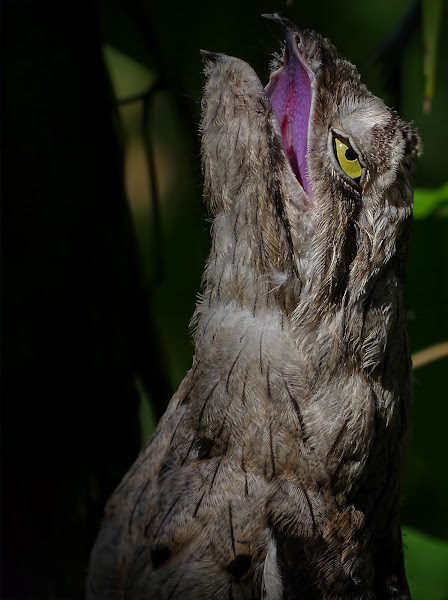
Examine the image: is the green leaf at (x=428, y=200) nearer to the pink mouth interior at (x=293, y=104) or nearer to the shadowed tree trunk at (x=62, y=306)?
the pink mouth interior at (x=293, y=104)

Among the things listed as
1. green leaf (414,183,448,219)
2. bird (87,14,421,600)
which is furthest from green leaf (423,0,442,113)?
bird (87,14,421,600)

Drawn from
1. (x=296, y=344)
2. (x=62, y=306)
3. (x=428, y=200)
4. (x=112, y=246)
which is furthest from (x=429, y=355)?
(x=62, y=306)

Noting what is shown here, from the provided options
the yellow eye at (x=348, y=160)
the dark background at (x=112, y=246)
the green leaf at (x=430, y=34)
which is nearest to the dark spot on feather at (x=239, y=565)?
the dark background at (x=112, y=246)

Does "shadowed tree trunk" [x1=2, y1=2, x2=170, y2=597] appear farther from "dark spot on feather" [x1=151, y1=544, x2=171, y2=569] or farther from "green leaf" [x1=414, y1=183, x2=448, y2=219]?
"green leaf" [x1=414, y1=183, x2=448, y2=219]

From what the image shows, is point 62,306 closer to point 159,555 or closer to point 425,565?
point 159,555

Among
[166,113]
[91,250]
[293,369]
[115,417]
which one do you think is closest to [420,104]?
[166,113]
